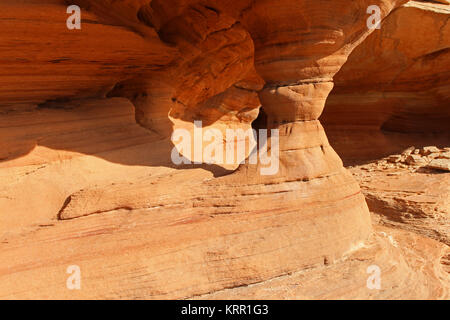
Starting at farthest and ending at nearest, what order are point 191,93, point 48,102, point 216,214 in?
1. point 191,93
2. point 48,102
3. point 216,214

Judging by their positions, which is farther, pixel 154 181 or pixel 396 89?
pixel 396 89

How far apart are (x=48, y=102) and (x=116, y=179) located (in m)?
1.42

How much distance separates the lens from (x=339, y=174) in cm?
392

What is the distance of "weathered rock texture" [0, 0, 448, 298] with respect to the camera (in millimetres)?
3117

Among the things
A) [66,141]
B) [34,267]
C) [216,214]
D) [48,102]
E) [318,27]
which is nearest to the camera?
[34,267]

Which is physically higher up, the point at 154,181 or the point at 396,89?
the point at 396,89

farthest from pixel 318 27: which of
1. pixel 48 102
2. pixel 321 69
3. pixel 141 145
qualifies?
pixel 48 102

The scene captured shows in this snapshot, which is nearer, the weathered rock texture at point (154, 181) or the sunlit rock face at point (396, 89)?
the weathered rock texture at point (154, 181)

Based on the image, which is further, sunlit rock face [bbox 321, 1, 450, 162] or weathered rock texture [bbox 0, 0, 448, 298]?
sunlit rock face [bbox 321, 1, 450, 162]

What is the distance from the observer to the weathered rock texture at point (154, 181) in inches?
123

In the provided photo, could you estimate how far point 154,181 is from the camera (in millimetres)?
3699

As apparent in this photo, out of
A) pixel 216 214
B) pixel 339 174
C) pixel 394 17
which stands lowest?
pixel 216 214

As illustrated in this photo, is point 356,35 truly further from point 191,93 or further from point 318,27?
point 191,93
